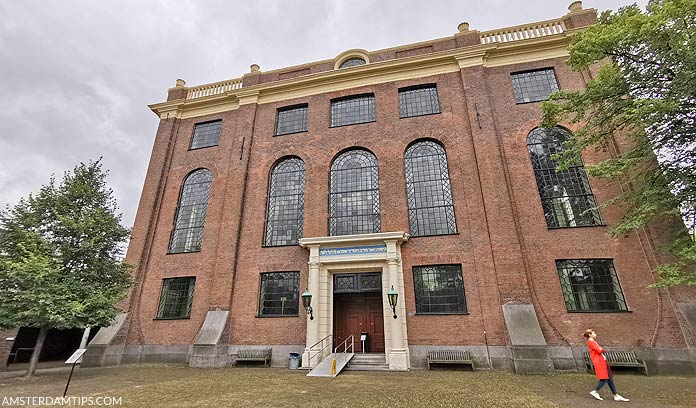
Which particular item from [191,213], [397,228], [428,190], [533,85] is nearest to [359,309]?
[397,228]

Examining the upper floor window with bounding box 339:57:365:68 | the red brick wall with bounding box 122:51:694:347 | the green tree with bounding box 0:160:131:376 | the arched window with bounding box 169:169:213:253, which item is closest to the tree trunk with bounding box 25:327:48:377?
the green tree with bounding box 0:160:131:376

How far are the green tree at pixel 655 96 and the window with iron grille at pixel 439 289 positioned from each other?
18.8 ft

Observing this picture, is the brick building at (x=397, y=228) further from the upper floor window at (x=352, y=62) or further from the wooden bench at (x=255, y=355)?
the wooden bench at (x=255, y=355)

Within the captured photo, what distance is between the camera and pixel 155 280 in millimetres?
16609

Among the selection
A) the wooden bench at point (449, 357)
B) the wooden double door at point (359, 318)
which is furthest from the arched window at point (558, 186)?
the wooden double door at point (359, 318)

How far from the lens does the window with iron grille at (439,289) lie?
13305 mm

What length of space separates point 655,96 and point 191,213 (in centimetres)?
2050

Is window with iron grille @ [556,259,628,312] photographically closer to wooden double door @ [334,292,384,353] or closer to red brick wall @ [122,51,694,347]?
red brick wall @ [122,51,694,347]

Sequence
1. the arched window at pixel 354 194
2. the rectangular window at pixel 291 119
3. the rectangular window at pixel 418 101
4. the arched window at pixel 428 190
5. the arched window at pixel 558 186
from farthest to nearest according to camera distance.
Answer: the rectangular window at pixel 291 119, the rectangular window at pixel 418 101, the arched window at pixel 354 194, the arched window at pixel 428 190, the arched window at pixel 558 186

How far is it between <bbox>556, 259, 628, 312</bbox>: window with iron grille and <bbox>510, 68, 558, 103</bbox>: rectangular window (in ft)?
26.9

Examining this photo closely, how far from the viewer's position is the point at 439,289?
13703mm

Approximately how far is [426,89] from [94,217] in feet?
55.3

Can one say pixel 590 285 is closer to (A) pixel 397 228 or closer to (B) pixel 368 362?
(A) pixel 397 228

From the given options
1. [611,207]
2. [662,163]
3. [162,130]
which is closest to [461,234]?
[611,207]
